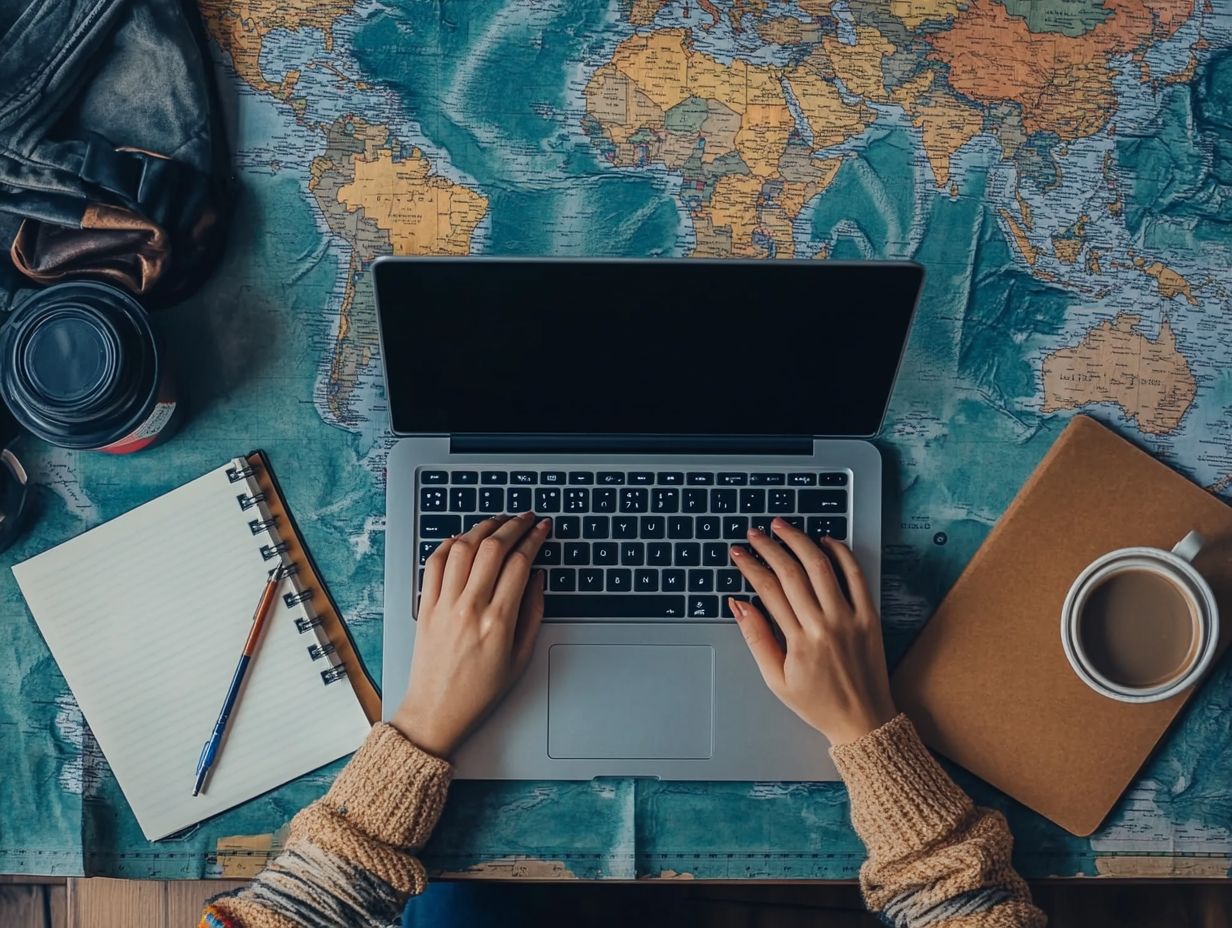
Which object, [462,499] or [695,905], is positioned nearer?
[462,499]

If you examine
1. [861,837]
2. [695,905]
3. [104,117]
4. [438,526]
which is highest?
[104,117]

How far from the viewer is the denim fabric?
75 centimetres

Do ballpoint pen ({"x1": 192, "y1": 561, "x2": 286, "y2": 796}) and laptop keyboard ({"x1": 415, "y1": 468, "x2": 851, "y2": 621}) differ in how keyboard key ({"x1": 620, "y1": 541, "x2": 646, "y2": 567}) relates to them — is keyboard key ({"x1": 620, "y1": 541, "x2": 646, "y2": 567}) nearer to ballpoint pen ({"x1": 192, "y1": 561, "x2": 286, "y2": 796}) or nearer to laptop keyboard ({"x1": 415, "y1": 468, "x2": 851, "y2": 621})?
laptop keyboard ({"x1": 415, "y1": 468, "x2": 851, "y2": 621})

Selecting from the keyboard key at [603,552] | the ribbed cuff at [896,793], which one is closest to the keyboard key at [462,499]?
the keyboard key at [603,552]

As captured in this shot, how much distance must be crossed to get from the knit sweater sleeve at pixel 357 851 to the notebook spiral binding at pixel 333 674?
6cm

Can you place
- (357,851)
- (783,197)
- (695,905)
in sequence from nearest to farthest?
(357,851) → (783,197) → (695,905)

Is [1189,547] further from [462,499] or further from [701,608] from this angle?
[462,499]

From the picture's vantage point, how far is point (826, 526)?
2.60ft

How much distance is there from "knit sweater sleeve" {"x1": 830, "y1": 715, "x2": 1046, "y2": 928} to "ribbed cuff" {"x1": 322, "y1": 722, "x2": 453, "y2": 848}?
1.04ft

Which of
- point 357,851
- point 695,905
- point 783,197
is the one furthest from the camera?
→ point 695,905

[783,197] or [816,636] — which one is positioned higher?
[783,197]

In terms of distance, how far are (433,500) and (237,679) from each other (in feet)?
0.70

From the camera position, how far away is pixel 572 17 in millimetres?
828

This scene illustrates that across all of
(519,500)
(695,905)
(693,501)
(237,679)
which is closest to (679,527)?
(693,501)
